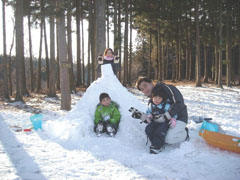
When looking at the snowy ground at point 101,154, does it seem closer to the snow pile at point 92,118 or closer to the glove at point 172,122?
the snow pile at point 92,118

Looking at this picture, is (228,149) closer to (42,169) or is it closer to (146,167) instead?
(146,167)

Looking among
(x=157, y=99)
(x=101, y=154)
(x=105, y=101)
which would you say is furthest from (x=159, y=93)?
(x=101, y=154)

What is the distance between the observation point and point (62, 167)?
2.78 meters

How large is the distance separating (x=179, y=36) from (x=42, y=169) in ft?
66.7

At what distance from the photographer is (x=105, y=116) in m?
4.23

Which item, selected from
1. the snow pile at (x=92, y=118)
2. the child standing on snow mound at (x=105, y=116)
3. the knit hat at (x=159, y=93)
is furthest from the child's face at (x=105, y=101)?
the knit hat at (x=159, y=93)

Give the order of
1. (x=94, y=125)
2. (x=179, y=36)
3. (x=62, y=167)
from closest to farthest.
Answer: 1. (x=62, y=167)
2. (x=94, y=125)
3. (x=179, y=36)

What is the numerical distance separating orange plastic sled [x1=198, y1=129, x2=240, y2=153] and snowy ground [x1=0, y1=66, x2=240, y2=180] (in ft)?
0.32

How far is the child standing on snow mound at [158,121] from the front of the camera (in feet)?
11.0

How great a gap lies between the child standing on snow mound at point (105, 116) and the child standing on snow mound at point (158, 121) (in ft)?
2.75

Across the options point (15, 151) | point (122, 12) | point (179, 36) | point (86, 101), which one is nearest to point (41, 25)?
point (122, 12)

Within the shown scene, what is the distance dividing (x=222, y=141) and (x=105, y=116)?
217 cm

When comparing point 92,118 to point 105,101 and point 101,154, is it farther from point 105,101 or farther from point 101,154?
point 101,154

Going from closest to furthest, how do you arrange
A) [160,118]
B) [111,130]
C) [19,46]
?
[160,118]
[111,130]
[19,46]
